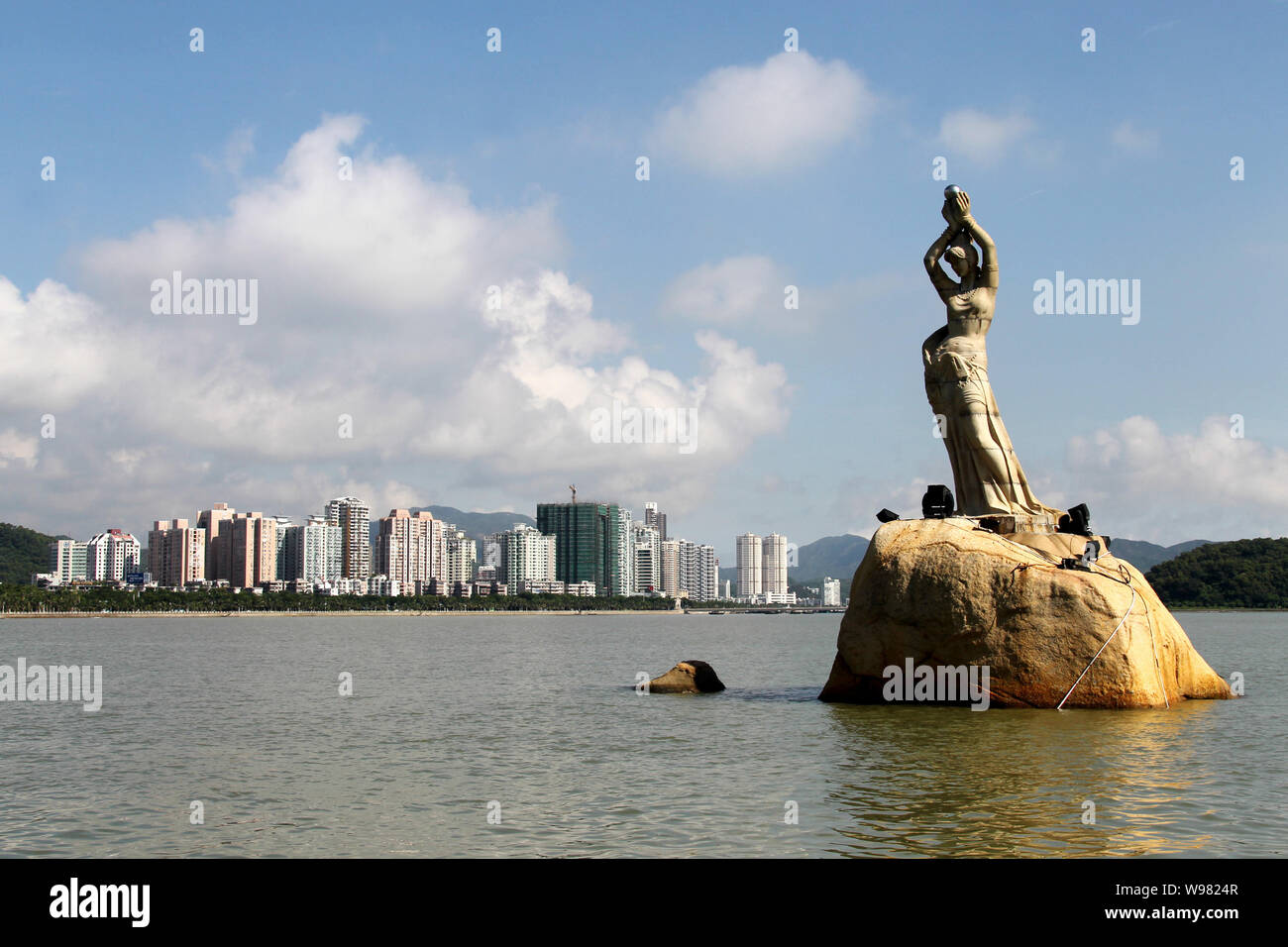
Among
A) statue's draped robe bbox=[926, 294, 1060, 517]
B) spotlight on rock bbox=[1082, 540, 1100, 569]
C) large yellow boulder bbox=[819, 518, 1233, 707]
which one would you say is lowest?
large yellow boulder bbox=[819, 518, 1233, 707]

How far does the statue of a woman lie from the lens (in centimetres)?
2094

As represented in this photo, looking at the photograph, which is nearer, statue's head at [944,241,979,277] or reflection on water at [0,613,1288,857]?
reflection on water at [0,613,1288,857]

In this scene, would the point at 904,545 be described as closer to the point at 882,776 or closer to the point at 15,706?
the point at 882,776

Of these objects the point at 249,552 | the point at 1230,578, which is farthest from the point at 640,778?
the point at 249,552

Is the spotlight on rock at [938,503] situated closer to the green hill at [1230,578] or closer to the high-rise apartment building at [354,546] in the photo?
the green hill at [1230,578]

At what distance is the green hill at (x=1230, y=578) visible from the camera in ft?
340

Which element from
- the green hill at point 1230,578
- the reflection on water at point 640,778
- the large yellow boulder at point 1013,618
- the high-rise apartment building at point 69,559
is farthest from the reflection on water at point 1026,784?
→ the high-rise apartment building at point 69,559

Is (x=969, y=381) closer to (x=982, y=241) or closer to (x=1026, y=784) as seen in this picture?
(x=982, y=241)

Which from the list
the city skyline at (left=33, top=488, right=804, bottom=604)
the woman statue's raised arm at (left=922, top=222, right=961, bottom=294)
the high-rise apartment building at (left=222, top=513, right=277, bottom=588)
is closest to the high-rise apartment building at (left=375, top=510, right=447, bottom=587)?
the city skyline at (left=33, top=488, right=804, bottom=604)

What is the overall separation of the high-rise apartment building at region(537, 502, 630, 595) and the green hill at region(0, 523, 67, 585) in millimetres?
83385

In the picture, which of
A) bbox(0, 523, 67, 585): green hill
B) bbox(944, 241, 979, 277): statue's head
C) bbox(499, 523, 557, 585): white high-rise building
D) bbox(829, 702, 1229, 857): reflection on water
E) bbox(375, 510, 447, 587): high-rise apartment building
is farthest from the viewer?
bbox(499, 523, 557, 585): white high-rise building

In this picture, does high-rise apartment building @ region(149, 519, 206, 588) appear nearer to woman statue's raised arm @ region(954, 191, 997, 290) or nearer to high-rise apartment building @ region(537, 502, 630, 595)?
high-rise apartment building @ region(537, 502, 630, 595)
